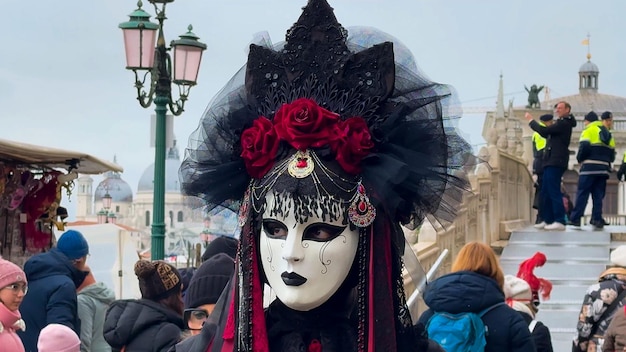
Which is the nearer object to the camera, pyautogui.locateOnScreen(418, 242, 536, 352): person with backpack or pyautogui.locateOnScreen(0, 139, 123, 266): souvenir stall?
pyautogui.locateOnScreen(418, 242, 536, 352): person with backpack

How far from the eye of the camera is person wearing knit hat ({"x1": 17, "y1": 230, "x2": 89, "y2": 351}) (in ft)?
24.9

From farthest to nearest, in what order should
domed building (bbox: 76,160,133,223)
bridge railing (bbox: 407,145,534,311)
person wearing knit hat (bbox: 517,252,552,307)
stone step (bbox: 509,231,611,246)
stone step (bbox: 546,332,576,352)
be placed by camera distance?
domed building (bbox: 76,160,133,223)
stone step (bbox: 509,231,611,246)
bridge railing (bbox: 407,145,534,311)
stone step (bbox: 546,332,576,352)
person wearing knit hat (bbox: 517,252,552,307)

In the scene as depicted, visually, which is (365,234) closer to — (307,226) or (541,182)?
(307,226)

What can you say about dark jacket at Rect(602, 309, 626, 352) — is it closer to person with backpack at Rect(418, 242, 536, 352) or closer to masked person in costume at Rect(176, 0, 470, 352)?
person with backpack at Rect(418, 242, 536, 352)

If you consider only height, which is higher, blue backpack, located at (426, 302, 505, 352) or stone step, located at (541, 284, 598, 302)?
blue backpack, located at (426, 302, 505, 352)

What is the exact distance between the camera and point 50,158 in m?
11.1

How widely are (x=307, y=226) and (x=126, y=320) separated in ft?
9.25

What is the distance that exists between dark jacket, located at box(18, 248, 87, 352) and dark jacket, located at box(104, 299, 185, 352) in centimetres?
144

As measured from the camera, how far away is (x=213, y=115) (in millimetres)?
3857

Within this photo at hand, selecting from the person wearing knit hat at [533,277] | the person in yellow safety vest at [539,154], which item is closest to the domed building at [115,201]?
the person in yellow safety vest at [539,154]

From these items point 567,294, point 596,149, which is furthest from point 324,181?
point 596,149

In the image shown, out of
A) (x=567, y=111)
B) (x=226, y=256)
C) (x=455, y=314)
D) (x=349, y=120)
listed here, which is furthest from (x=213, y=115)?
(x=567, y=111)

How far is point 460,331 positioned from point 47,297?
3.03 m

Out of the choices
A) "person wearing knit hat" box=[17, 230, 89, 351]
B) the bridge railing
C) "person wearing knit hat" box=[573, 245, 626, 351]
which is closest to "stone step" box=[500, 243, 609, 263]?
the bridge railing
